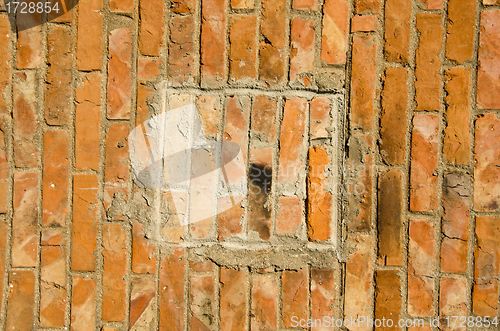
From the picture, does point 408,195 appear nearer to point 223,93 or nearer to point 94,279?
point 223,93

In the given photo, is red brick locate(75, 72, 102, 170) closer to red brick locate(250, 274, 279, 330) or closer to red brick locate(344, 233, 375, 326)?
red brick locate(250, 274, 279, 330)

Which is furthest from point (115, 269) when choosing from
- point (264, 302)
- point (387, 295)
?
point (387, 295)

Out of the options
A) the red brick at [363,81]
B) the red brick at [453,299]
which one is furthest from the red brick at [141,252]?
→ the red brick at [453,299]

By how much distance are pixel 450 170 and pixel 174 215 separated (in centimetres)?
131

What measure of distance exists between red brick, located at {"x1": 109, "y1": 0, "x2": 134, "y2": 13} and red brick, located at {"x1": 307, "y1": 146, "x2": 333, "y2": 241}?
110cm

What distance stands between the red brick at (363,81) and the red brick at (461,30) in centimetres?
35

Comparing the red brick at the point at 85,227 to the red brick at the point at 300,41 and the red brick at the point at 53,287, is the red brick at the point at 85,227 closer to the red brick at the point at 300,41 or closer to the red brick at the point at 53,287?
the red brick at the point at 53,287

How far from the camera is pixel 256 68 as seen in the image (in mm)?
2406

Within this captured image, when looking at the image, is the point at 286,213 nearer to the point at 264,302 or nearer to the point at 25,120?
the point at 264,302

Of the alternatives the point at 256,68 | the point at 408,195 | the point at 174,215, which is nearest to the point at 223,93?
the point at 256,68

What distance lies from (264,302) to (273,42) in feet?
4.03

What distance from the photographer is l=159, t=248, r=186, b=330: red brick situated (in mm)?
2396

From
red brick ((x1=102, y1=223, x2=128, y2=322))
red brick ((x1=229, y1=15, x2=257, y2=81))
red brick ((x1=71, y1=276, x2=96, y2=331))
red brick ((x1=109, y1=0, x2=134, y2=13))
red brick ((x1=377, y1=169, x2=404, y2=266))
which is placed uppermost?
red brick ((x1=109, y1=0, x2=134, y2=13))

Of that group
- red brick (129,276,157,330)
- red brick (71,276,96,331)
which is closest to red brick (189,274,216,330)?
red brick (129,276,157,330)
